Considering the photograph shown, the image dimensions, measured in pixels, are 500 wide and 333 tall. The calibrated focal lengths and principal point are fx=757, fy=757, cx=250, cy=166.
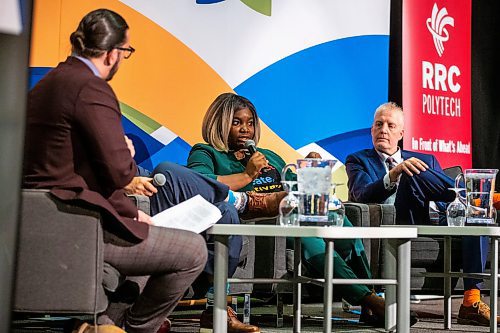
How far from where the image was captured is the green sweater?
4.03 meters

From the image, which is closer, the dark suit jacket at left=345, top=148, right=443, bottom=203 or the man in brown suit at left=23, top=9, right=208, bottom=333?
the man in brown suit at left=23, top=9, right=208, bottom=333

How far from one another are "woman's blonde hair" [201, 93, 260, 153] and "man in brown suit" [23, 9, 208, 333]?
1.98 metres

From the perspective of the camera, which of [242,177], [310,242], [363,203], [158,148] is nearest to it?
[310,242]

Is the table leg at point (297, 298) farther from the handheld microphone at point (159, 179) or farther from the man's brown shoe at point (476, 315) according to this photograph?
the man's brown shoe at point (476, 315)

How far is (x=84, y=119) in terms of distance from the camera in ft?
6.70

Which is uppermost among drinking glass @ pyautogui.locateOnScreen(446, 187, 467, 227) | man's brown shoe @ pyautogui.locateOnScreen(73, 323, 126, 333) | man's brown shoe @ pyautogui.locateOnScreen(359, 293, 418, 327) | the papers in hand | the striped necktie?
the striped necktie

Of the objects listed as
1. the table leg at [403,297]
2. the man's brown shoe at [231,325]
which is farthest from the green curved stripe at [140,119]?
the table leg at [403,297]

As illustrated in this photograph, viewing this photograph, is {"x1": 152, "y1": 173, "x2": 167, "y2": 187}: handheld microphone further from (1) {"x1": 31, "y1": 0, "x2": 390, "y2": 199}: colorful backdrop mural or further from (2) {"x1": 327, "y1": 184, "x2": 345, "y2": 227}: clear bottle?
(1) {"x1": 31, "y1": 0, "x2": 390, "y2": 199}: colorful backdrop mural

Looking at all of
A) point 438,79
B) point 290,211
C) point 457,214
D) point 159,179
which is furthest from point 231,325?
point 438,79

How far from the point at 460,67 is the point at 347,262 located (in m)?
3.05

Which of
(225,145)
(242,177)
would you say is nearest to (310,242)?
(242,177)

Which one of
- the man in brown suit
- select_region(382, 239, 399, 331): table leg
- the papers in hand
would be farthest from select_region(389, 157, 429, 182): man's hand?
the man in brown suit

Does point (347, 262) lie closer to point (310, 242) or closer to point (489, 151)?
point (310, 242)

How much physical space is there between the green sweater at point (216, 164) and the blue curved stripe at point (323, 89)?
1.14 meters
